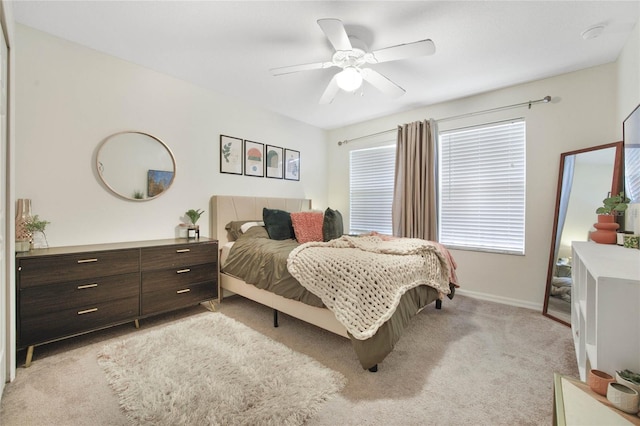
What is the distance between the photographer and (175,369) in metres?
1.71

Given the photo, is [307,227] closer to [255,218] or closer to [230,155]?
[255,218]

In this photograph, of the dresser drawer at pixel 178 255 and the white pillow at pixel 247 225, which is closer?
the dresser drawer at pixel 178 255

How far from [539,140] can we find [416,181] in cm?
132

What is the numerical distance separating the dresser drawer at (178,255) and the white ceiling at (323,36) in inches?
69.5

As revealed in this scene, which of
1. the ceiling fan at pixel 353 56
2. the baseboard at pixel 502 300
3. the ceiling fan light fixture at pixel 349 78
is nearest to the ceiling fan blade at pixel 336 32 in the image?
the ceiling fan at pixel 353 56

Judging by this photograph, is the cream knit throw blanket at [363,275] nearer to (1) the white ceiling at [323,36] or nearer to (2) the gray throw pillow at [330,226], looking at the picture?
(2) the gray throw pillow at [330,226]

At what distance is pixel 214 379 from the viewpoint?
1.61 m

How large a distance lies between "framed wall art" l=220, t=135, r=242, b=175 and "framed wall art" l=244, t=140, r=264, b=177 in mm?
87

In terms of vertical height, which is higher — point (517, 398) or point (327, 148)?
point (327, 148)

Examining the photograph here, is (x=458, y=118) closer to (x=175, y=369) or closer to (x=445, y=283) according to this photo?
(x=445, y=283)

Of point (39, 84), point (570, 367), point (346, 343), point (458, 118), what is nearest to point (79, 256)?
point (39, 84)

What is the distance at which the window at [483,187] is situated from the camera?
300cm

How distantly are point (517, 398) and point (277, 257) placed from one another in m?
1.81

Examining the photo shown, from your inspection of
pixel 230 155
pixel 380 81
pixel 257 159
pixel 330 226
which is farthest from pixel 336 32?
pixel 257 159
